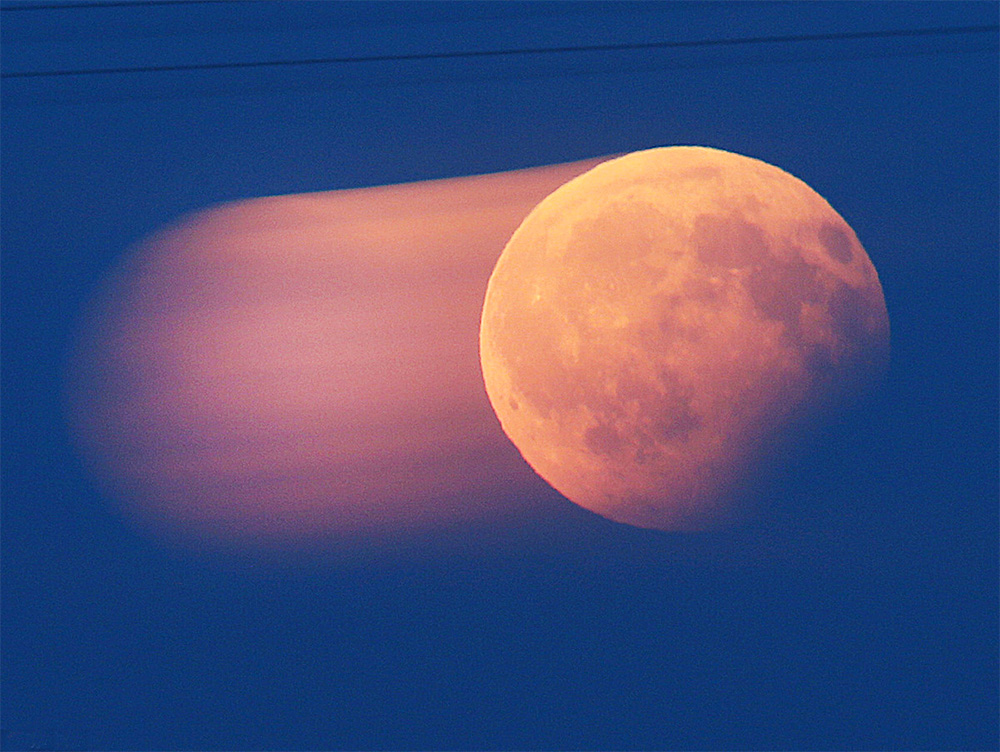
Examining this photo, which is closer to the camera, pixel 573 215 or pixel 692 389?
pixel 692 389

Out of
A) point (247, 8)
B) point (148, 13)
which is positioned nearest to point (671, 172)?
point (247, 8)

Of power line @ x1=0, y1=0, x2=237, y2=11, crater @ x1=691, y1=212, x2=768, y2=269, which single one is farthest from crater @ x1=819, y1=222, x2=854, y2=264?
power line @ x1=0, y1=0, x2=237, y2=11

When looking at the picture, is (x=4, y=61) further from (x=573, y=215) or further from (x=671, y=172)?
(x=671, y=172)

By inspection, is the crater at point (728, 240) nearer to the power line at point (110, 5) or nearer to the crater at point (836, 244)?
the crater at point (836, 244)

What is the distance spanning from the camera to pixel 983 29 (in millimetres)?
1695

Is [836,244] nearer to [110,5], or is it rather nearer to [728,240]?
[728,240]

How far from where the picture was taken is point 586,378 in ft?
5.50

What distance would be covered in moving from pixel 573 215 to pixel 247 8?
104 cm

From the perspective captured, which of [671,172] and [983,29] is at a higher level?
[983,29]

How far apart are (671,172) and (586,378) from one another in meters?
0.63

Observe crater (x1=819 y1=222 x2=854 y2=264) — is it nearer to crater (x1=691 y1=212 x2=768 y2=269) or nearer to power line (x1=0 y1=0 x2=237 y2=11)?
crater (x1=691 y1=212 x2=768 y2=269)

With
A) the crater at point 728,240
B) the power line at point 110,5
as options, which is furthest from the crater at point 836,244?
the power line at point 110,5

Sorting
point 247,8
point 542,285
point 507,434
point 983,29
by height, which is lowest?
point 507,434

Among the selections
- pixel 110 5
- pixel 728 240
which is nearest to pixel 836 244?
pixel 728 240
